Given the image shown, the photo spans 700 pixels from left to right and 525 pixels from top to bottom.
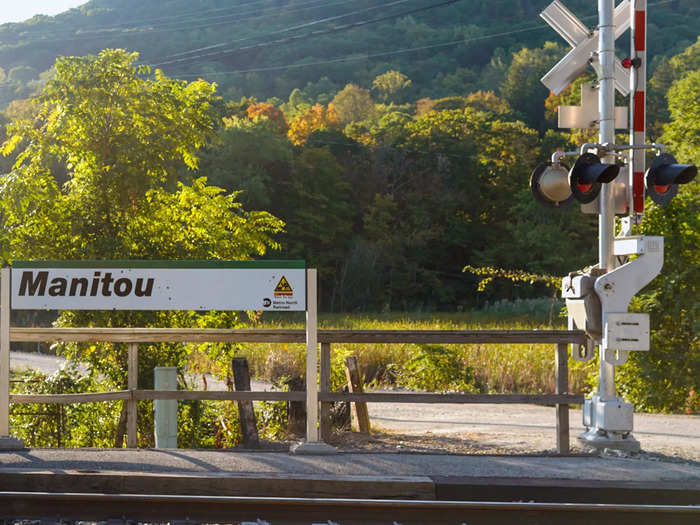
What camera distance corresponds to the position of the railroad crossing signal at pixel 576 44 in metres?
8.35

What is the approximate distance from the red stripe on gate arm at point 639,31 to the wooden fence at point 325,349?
2.79 m

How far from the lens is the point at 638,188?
809 cm

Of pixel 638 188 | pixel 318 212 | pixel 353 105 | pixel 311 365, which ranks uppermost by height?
pixel 353 105

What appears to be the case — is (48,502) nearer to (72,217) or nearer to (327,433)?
(327,433)

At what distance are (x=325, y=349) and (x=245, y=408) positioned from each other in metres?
1.50

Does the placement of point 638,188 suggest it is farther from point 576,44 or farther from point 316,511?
point 316,511

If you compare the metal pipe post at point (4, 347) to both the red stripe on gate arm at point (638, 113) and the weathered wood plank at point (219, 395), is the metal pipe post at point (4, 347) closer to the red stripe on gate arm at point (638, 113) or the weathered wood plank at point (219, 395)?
the weathered wood plank at point (219, 395)

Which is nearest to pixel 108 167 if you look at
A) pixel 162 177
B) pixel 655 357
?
pixel 162 177

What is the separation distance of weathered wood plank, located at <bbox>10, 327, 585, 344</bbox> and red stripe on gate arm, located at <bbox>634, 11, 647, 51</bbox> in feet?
9.12

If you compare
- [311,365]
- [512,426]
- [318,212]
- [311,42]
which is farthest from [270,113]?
[311,365]

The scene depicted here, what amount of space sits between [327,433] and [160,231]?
136 inches

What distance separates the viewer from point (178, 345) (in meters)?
10.5

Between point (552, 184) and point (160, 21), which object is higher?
point (160, 21)

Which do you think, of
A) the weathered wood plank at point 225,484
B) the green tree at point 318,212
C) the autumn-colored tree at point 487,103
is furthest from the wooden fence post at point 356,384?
the autumn-colored tree at point 487,103
